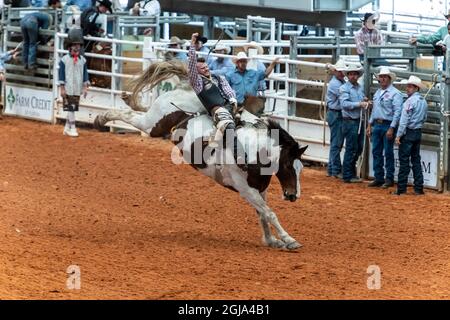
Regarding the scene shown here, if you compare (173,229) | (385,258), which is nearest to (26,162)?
(173,229)

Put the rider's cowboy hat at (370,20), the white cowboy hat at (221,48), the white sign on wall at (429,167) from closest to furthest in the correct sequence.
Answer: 1. the white sign on wall at (429,167)
2. the rider's cowboy hat at (370,20)
3. the white cowboy hat at (221,48)

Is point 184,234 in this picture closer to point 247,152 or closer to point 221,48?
point 247,152

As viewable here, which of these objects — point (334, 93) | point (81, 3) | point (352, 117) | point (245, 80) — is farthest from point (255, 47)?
point (81, 3)

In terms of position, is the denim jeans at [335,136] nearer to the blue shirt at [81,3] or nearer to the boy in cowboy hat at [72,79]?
the boy in cowboy hat at [72,79]

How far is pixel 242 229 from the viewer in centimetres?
1224

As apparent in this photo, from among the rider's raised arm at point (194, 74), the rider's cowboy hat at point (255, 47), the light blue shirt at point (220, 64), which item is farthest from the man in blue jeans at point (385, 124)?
the rider's raised arm at point (194, 74)

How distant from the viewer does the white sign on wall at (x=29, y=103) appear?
20953 mm

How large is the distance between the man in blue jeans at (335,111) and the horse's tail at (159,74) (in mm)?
3965

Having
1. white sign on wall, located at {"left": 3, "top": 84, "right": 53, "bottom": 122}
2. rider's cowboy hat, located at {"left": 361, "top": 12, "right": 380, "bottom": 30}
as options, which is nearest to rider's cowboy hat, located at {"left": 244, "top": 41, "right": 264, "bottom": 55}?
rider's cowboy hat, located at {"left": 361, "top": 12, "right": 380, "bottom": 30}

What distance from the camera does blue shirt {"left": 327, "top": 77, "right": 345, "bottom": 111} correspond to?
1549cm

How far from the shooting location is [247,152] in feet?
35.7

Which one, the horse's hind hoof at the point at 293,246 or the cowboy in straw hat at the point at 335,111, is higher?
the cowboy in straw hat at the point at 335,111

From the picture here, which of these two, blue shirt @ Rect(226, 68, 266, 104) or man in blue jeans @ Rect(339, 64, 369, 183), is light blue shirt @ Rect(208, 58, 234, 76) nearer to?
blue shirt @ Rect(226, 68, 266, 104)

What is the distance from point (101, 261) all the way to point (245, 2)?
13.6 metres
